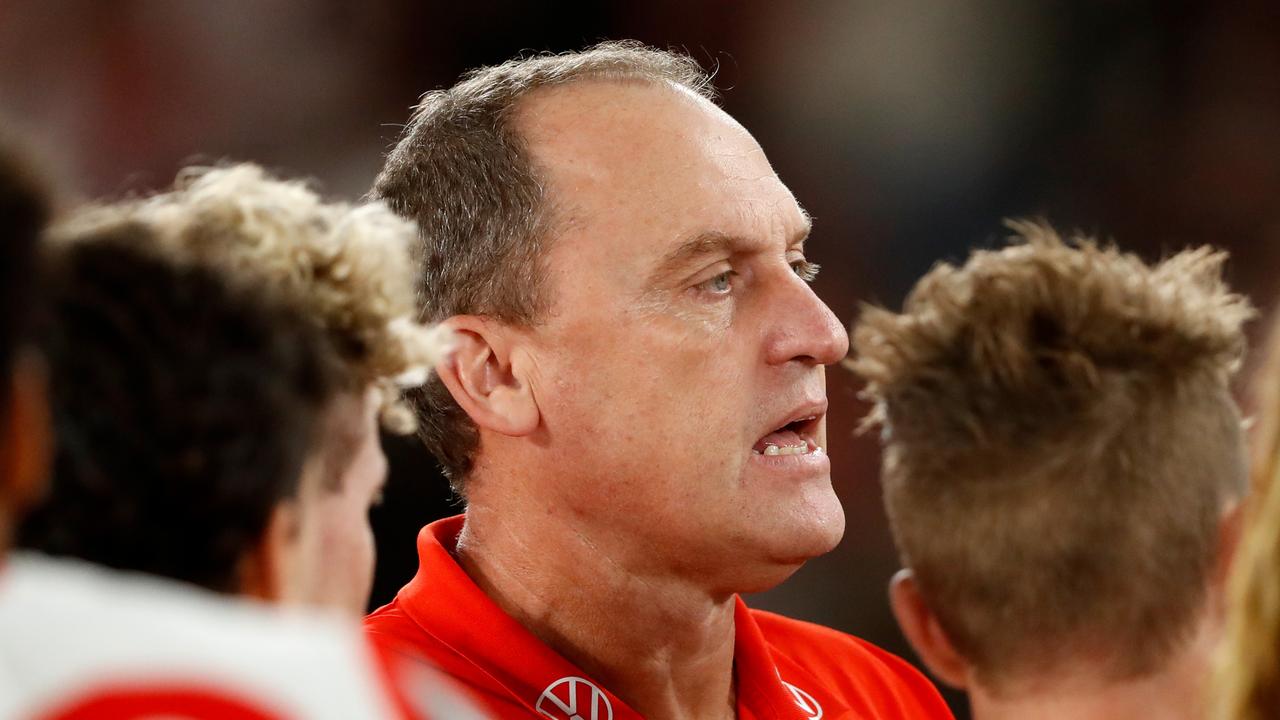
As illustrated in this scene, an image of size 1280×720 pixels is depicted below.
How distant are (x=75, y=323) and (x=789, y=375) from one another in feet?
3.56

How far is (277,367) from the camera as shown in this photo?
0.96 metres

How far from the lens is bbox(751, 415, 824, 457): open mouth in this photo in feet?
6.03

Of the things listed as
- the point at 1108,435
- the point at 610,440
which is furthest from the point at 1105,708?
the point at 610,440

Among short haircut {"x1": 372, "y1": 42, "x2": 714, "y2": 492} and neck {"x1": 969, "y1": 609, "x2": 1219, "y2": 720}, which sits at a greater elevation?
short haircut {"x1": 372, "y1": 42, "x2": 714, "y2": 492}

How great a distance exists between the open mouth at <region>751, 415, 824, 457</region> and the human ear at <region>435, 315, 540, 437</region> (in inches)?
12.2

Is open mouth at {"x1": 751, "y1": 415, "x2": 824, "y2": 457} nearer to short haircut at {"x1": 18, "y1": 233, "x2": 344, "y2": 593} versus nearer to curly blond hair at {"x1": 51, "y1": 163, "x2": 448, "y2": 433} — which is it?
curly blond hair at {"x1": 51, "y1": 163, "x2": 448, "y2": 433}

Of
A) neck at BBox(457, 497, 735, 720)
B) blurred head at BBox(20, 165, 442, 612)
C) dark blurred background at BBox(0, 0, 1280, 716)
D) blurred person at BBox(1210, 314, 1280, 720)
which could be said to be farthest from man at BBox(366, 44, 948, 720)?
dark blurred background at BBox(0, 0, 1280, 716)

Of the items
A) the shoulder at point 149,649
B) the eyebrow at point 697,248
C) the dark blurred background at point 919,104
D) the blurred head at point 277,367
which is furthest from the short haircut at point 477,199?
the dark blurred background at point 919,104

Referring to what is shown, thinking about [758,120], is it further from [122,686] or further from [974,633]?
[122,686]

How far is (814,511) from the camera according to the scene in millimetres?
1810

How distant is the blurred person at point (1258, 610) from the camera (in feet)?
3.23

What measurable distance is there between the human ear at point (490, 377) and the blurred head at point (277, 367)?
1.85 ft

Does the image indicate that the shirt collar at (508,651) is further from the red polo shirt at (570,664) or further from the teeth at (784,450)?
the teeth at (784,450)

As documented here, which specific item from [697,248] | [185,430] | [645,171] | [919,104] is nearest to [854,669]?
[697,248]
